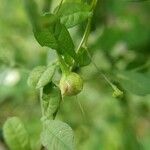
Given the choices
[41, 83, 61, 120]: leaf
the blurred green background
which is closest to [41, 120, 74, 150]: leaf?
[41, 83, 61, 120]: leaf

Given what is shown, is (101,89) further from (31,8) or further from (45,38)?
(31,8)

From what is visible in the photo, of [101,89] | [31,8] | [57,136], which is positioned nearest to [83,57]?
[57,136]

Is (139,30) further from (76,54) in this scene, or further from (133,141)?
(76,54)

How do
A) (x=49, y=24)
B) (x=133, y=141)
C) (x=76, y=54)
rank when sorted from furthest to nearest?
1. (x=133, y=141)
2. (x=76, y=54)
3. (x=49, y=24)

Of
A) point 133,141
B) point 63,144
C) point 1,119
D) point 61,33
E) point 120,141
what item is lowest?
point 120,141

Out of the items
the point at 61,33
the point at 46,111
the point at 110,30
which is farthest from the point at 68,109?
the point at 61,33

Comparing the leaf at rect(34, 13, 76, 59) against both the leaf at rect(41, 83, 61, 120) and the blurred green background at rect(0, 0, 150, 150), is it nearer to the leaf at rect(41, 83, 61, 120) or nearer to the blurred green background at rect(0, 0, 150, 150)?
the leaf at rect(41, 83, 61, 120)
